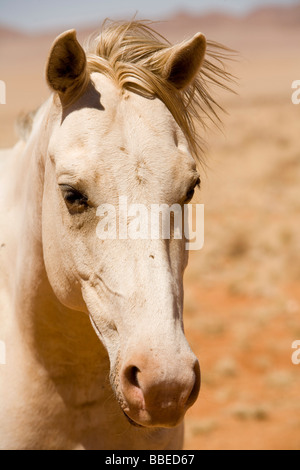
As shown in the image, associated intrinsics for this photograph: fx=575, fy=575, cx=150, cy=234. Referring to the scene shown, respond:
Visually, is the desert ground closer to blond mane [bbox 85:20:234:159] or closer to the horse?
blond mane [bbox 85:20:234:159]

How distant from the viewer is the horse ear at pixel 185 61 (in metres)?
2.19

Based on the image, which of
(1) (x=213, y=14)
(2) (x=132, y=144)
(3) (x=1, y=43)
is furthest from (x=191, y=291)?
(1) (x=213, y=14)

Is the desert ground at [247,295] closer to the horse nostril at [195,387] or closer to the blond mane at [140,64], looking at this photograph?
the blond mane at [140,64]

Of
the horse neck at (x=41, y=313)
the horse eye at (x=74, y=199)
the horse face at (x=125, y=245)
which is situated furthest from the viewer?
the horse neck at (x=41, y=313)

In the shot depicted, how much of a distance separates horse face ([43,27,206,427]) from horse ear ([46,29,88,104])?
1.8 inches

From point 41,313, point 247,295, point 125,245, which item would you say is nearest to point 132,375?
point 125,245

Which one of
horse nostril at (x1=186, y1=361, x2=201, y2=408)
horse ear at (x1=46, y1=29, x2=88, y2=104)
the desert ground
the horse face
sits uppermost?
horse ear at (x1=46, y1=29, x2=88, y2=104)

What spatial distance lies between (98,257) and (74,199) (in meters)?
0.22

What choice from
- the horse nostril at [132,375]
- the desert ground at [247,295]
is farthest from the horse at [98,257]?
the desert ground at [247,295]

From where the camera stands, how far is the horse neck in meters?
2.38

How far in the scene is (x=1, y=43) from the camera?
107125 millimetres

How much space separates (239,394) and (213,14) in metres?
138

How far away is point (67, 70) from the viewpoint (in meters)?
2.13

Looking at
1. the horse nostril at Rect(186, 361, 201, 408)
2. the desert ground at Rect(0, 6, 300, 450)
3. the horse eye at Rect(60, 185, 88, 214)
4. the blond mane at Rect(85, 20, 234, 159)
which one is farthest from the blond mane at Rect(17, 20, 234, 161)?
the horse nostril at Rect(186, 361, 201, 408)
